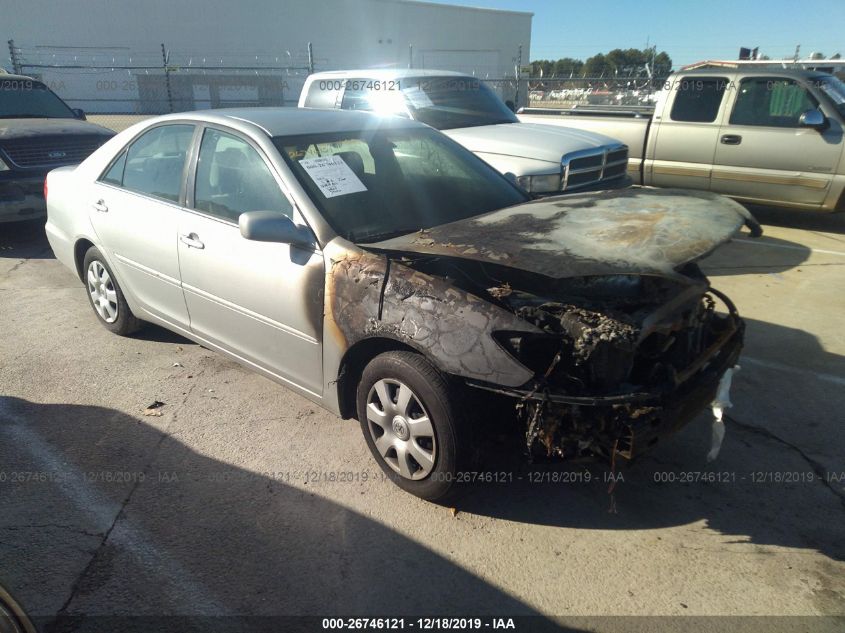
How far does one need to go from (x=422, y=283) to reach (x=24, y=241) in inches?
294

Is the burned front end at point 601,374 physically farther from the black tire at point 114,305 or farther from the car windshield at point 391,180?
the black tire at point 114,305

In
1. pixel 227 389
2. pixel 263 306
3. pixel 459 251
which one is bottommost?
pixel 227 389

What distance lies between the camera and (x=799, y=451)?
3.42 m

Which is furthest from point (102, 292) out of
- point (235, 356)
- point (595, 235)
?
point (595, 235)

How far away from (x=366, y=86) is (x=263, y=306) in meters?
5.15

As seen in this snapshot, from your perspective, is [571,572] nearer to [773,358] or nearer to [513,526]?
[513,526]

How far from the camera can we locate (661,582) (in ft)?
8.43

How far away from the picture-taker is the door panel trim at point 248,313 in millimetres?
3287

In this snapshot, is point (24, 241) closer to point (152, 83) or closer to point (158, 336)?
point (158, 336)

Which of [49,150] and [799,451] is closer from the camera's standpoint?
[799,451]

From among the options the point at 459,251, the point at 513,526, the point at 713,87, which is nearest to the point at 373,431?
the point at 513,526

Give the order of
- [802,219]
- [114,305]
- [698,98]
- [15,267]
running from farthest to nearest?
1. [802,219]
2. [698,98]
3. [15,267]
4. [114,305]

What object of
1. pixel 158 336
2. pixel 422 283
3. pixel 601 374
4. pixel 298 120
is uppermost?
pixel 298 120

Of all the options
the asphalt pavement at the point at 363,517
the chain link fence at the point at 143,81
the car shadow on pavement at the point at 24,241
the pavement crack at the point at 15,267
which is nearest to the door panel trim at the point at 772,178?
the asphalt pavement at the point at 363,517
